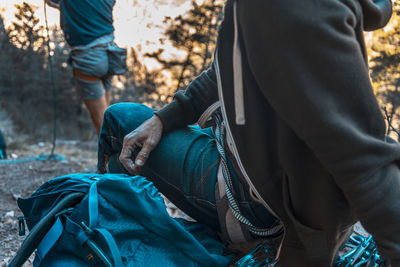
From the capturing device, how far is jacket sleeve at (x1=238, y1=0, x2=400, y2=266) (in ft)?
2.23

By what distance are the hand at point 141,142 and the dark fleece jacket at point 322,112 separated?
1.67ft

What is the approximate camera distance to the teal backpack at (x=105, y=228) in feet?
3.01

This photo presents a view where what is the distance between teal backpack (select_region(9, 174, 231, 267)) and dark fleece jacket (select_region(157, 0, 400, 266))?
38 cm

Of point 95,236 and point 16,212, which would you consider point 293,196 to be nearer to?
point 95,236

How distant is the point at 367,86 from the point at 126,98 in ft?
27.5

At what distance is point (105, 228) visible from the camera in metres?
0.97

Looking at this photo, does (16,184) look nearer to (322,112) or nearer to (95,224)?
(95,224)

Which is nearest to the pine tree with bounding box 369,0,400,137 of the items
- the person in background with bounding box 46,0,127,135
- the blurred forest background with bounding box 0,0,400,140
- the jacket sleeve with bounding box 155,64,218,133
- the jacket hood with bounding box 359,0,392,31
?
the blurred forest background with bounding box 0,0,400,140

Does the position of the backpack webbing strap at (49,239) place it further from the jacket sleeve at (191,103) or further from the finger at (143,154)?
the jacket sleeve at (191,103)

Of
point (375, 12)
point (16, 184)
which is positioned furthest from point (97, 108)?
point (375, 12)

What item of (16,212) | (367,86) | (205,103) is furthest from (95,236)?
(16,212)

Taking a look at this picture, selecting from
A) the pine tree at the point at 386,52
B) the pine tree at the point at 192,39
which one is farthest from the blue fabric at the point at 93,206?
the pine tree at the point at 192,39

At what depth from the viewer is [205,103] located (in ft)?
4.35

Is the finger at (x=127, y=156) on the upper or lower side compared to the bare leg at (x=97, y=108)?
upper
